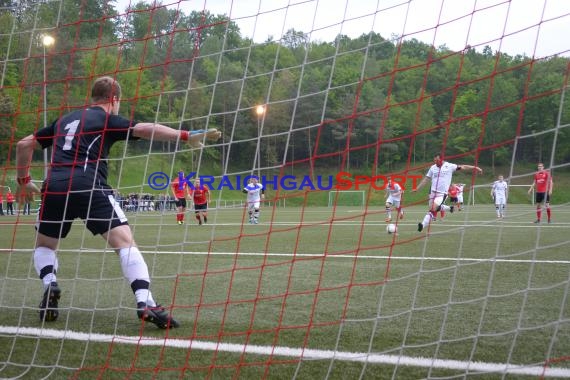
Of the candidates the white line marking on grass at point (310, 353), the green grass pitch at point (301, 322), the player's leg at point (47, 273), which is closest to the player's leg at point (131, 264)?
the green grass pitch at point (301, 322)

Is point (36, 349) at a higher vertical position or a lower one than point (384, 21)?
lower

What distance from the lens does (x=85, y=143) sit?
3.96m

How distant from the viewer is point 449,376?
9.08 feet

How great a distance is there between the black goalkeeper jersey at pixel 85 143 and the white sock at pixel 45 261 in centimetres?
69

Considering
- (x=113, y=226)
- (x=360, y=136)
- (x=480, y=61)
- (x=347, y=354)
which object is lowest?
(x=347, y=354)

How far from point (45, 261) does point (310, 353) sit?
2317 millimetres

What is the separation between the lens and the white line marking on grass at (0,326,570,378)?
2.80 metres

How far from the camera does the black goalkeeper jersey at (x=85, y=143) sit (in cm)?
389

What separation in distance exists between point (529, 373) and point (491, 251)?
19.5ft

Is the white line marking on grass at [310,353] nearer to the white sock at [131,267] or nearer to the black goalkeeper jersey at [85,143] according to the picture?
the white sock at [131,267]

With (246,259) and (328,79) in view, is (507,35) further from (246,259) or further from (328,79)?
(246,259)

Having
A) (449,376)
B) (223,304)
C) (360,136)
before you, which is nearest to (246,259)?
(360,136)

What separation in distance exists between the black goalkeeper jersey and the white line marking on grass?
1083 mm

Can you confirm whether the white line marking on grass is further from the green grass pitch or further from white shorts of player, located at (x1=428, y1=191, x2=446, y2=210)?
white shorts of player, located at (x1=428, y1=191, x2=446, y2=210)
